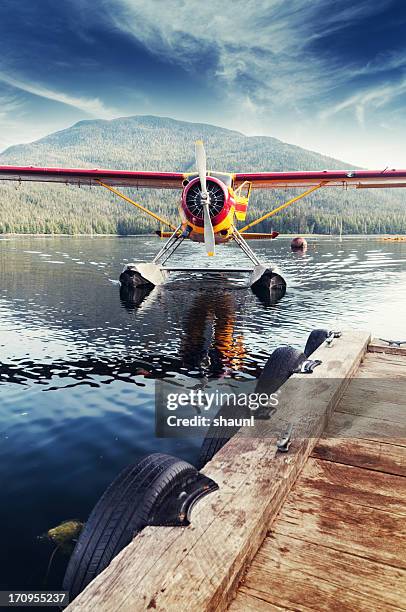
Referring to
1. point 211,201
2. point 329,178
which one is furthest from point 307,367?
point 329,178

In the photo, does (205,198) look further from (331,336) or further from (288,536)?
(288,536)

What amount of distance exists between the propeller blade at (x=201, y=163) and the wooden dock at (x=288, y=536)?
40.4 ft

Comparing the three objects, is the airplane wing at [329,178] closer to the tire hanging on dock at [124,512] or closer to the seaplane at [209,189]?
the seaplane at [209,189]

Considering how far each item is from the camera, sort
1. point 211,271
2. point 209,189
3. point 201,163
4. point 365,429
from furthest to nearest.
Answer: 1. point 209,189
2. point 211,271
3. point 201,163
4. point 365,429

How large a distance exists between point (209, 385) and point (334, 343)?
7.69 feet

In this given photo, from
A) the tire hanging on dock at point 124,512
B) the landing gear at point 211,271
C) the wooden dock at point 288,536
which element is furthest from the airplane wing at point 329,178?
the tire hanging on dock at point 124,512

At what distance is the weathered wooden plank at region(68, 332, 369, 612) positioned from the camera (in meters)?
1.40

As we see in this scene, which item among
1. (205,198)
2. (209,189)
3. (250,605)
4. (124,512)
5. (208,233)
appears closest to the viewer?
(250,605)

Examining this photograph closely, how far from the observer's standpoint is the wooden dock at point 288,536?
4.84 feet

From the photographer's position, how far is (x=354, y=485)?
7.57 ft

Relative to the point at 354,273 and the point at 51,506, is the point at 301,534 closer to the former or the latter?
the point at 51,506

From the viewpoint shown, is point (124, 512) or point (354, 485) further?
point (354, 485)

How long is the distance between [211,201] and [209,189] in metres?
0.49

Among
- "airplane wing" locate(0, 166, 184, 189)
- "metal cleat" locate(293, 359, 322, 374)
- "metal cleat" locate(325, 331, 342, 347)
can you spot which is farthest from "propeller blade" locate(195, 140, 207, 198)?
"metal cleat" locate(293, 359, 322, 374)
